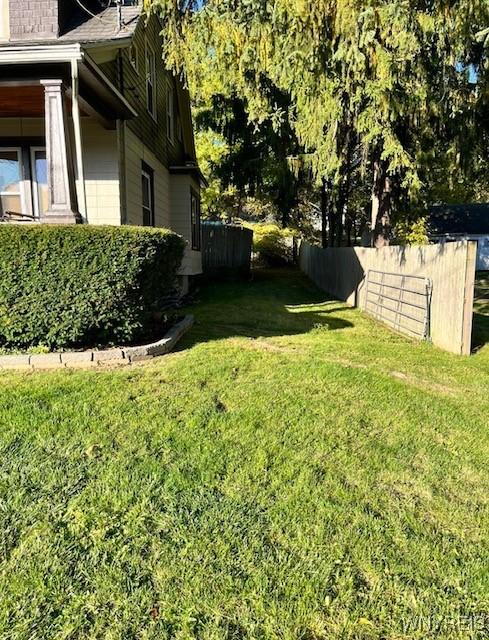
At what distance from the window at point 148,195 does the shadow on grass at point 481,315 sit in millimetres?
7004

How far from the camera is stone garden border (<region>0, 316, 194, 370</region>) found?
4902mm

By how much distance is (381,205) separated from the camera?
521 inches

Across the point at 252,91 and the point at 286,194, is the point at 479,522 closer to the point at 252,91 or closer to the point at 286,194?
the point at 252,91

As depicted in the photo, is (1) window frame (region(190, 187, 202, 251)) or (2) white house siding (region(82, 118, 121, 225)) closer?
(2) white house siding (region(82, 118, 121, 225))

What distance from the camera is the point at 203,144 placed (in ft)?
→ 72.5

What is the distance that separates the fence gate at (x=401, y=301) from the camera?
8.12 meters

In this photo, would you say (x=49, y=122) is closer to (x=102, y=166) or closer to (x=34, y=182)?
(x=102, y=166)

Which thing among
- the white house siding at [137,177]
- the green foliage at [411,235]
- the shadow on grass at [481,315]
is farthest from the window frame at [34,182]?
the green foliage at [411,235]

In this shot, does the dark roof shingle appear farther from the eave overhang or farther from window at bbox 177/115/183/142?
window at bbox 177/115/183/142

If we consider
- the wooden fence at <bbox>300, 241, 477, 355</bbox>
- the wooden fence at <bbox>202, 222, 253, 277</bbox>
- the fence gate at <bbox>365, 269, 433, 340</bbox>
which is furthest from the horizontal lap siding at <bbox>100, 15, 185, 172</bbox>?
the fence gate at <bbox>365, 269, 433, 340</bbox>

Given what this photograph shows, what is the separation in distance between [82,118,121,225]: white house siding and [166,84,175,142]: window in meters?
4.73

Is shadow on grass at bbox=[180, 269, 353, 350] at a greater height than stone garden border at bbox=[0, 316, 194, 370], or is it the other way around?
stone garden border at bbox=[0, 316, 194, 370]

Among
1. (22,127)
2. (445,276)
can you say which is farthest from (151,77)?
(445,276)

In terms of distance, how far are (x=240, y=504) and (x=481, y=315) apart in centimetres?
1123
